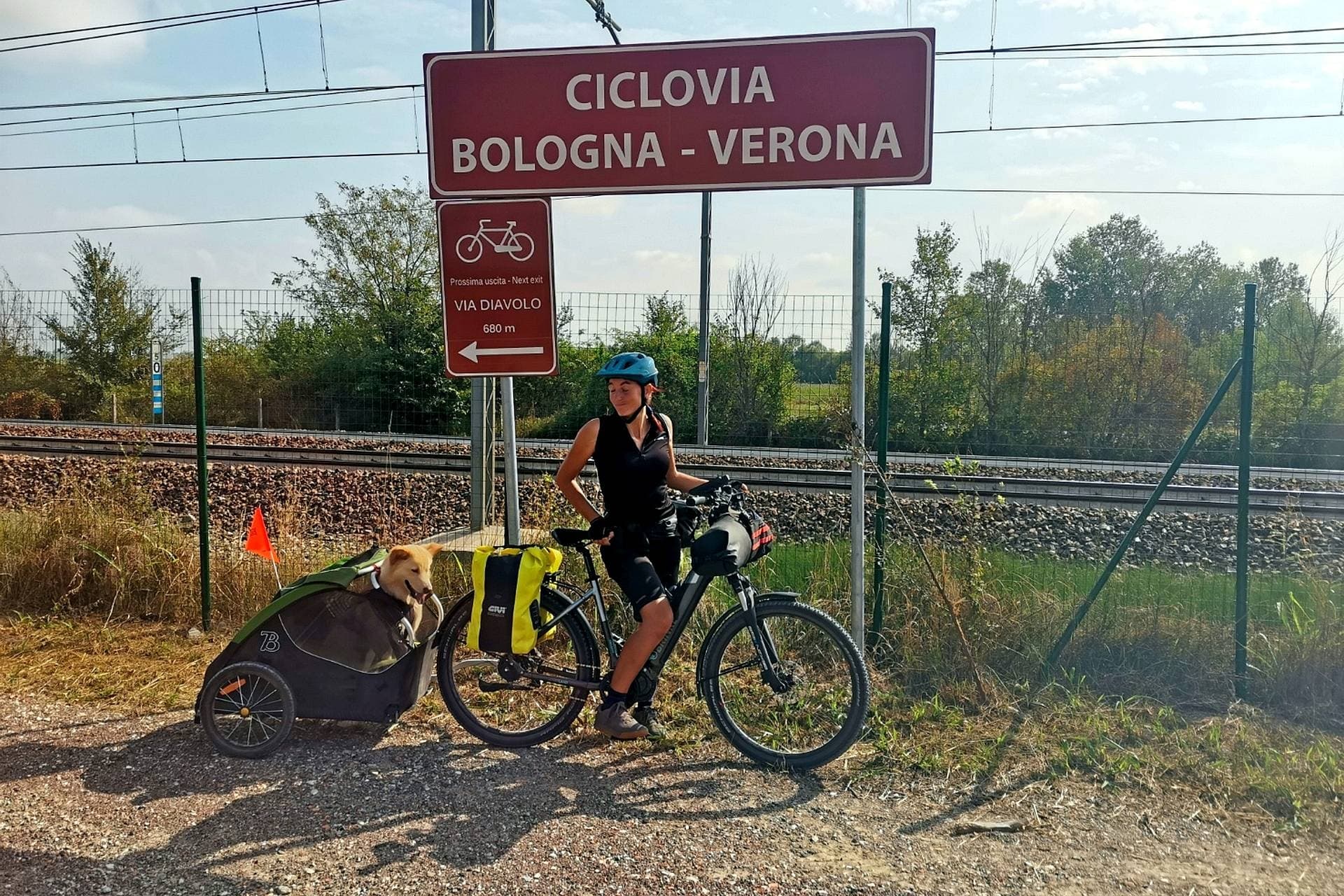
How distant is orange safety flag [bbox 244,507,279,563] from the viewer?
6.08m

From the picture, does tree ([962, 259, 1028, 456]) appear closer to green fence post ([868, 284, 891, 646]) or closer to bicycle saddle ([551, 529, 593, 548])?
green fence post ([868, 284, 891, 646])

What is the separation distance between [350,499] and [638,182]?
24.5ft

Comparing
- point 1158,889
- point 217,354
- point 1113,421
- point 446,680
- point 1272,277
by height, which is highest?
point 1272,277

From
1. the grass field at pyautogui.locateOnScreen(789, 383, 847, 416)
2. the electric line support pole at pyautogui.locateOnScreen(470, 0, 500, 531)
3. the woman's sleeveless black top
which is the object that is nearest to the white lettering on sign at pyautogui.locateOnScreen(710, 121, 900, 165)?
the woman's sleeveless black top

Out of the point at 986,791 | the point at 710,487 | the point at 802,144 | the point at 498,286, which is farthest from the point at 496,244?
the point at 986,791

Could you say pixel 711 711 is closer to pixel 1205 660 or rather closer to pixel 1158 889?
pixel 1158 889

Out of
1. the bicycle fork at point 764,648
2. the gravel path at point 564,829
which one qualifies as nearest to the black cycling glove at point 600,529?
the bicycle fork at point 764,648

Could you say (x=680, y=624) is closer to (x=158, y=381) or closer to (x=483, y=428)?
(x=483, y=428)

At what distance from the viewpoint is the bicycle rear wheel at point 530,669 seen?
4754 mm

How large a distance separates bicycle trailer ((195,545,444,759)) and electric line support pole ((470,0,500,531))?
3.42 meters

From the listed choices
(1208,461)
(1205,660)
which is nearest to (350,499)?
(1205,660)

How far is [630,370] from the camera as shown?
15.0 feet

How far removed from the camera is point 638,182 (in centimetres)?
552

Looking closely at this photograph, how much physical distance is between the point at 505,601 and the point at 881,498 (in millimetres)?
2493
